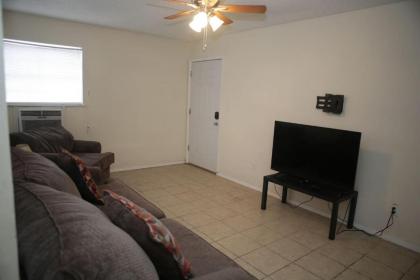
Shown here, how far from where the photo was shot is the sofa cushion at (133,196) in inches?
84.2

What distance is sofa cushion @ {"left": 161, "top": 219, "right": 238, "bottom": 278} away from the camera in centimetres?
147

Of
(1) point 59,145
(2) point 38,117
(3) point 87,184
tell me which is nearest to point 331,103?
(3) point 87,184

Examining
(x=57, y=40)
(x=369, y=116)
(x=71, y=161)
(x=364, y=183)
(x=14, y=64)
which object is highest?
(x=57, y=40)

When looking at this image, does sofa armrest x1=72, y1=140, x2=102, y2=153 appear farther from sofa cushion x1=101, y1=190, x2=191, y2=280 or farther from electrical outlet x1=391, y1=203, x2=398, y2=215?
electrical outlet x1=391, y1=203, x2=398, y2=215

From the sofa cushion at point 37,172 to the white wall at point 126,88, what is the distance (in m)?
2.75

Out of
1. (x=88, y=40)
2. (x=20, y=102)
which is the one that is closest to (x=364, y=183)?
(x=88, y=40)

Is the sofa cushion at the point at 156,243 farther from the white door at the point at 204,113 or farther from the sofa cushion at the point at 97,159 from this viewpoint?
the white door at the point at 204,113

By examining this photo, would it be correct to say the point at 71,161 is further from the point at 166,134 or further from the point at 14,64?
the point at 166,134

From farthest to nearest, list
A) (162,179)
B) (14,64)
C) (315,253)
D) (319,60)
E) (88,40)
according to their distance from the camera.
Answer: (162,179) < (88,40) < (14,64) < (319,60) < (315,253)

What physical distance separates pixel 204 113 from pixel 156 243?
14.0ft

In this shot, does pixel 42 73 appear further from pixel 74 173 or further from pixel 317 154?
pixel 317 154

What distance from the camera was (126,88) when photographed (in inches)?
190

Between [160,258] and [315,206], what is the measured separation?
2.97 meters

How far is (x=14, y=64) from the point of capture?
154 inches
